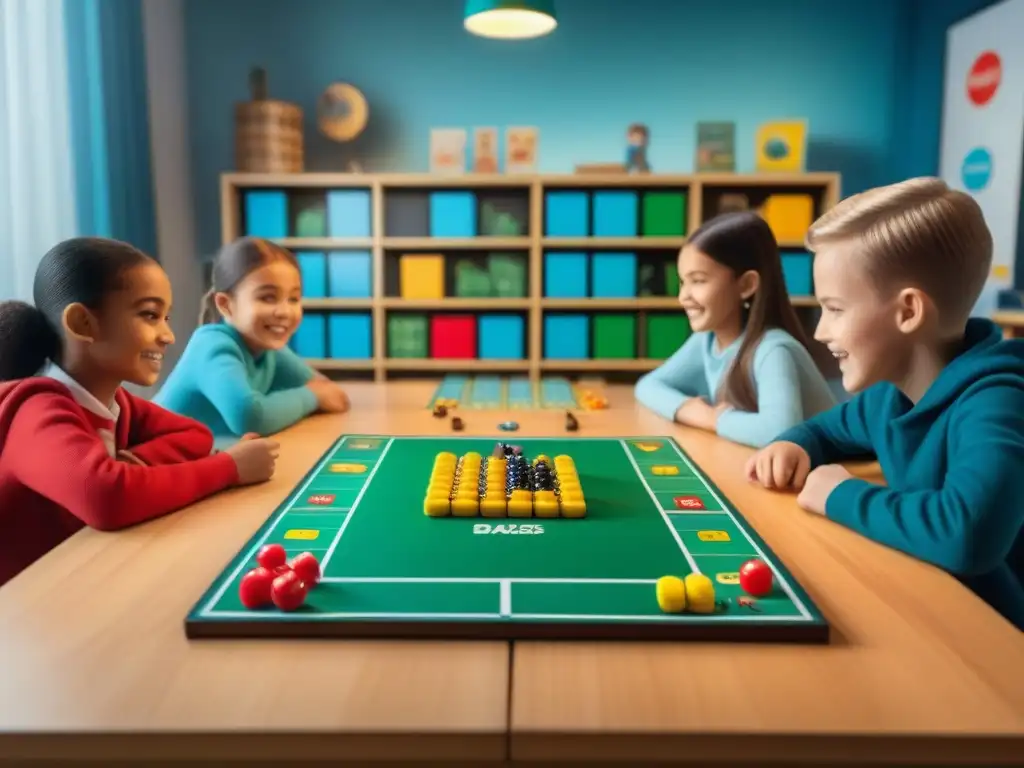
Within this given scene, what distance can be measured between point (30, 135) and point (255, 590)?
8.40 ft

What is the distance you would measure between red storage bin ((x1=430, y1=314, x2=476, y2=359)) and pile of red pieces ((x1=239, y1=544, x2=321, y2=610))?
115 inches

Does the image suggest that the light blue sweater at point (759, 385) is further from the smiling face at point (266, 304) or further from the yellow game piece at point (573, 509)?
the smiling face at point (266, 304)

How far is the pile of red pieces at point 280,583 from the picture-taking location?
81 cm

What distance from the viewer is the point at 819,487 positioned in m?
1.15

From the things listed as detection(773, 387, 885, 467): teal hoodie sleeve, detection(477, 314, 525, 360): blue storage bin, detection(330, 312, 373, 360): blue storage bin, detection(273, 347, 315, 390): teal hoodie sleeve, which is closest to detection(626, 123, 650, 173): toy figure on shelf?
detection(477, 314, 525, 360): blue storage bin

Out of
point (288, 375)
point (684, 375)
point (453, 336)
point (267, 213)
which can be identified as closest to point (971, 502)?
point (684, 375)

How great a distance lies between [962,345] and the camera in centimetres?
111

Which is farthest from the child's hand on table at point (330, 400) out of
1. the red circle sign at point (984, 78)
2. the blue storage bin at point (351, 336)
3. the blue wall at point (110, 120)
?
the red circle sign at point (984, 78)

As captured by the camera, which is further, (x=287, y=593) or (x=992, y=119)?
(x=992, y=119)

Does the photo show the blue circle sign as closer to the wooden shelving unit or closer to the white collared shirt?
the wooden shelving unit

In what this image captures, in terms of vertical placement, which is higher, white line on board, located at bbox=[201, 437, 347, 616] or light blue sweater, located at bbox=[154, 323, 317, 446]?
light blue sweater, located at bbox=[154, 323, 317, 446]

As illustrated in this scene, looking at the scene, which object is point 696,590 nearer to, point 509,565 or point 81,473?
point 509,565

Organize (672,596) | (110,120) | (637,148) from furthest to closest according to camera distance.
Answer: (637,148) < (110,120) < (672,596)

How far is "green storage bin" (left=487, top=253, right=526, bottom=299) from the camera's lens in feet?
12.4
